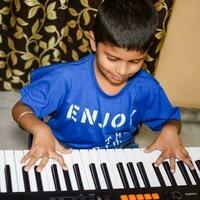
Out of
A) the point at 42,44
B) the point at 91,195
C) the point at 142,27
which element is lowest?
the point at 42,44

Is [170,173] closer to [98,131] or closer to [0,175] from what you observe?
[98,131]

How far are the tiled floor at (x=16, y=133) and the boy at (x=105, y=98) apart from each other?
0.74 metres

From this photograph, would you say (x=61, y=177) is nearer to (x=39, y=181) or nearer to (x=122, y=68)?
(x=39, y=181)

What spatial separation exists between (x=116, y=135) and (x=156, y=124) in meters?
0.15

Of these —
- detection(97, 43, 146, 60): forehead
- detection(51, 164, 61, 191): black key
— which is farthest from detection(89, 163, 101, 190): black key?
detection(97, 43, 146, 60): forehead

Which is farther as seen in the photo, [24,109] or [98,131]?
[98,131]

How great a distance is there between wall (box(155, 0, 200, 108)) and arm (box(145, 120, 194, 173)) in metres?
0.95

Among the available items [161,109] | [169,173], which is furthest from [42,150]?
[161,109]

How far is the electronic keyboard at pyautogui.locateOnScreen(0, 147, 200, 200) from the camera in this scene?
4.03ft

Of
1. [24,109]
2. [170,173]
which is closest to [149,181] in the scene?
[170,173]

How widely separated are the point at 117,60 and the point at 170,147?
1.10 ft

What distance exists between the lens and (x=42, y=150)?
4.35 ft

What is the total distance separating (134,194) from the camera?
1270mm

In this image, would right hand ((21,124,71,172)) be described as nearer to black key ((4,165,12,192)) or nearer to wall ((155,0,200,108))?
black key ((4,165,12,192))
